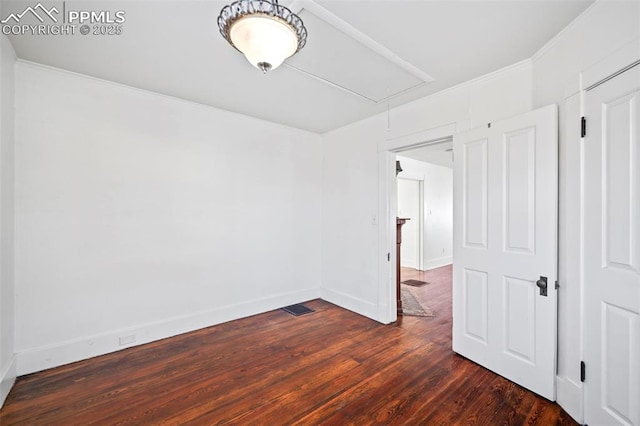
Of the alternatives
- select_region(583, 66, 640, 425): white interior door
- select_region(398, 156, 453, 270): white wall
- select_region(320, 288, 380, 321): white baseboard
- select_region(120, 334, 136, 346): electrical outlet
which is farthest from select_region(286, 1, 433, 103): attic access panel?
select_region(398, 156, 453, 270): white wall

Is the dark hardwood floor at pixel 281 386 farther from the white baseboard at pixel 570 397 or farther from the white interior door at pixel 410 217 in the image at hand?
the white interior door at pixel 410 217

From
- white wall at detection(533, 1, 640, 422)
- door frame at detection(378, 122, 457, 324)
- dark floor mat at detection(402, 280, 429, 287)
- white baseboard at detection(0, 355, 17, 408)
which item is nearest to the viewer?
white wall at detection(533, 1, 640, 422)

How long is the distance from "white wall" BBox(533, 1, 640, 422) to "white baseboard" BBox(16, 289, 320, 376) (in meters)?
3.14

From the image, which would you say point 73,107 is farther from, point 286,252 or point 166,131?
point 286,252

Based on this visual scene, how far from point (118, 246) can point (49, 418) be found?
1.43m

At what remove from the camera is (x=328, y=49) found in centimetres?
217

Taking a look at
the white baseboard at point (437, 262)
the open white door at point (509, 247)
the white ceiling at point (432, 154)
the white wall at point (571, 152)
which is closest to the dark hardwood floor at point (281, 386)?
the open white door at point (509, 247)

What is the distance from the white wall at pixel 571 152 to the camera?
5.57 feet

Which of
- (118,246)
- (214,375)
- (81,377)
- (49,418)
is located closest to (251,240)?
(118,246)

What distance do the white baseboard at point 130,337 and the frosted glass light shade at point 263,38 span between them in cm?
296

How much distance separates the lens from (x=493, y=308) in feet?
7.80

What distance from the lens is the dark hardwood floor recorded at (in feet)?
6.18

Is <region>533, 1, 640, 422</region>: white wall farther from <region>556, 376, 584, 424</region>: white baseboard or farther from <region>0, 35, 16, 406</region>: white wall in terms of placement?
<region>0, 35, 16, 406</region>: white wall

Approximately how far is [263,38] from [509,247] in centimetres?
237
